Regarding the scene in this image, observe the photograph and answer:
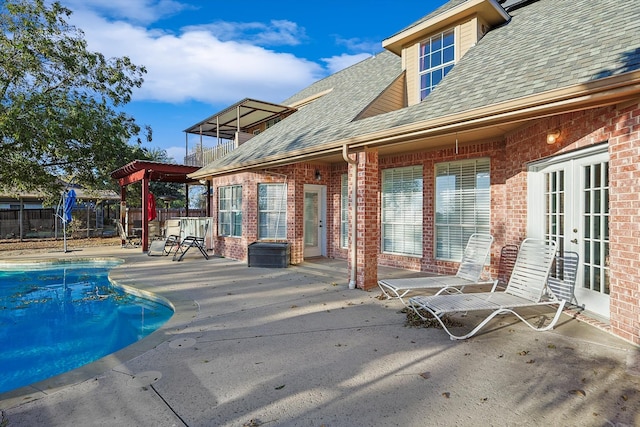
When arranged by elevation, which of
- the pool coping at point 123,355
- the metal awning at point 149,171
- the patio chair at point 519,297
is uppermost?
the metal awning at point 149,171

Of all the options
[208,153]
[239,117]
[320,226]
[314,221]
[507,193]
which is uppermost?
[239,117]

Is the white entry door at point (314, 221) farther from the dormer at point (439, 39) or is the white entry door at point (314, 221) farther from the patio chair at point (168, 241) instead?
the patio chair at point (168, 241)

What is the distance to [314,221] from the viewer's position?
10.6 metres

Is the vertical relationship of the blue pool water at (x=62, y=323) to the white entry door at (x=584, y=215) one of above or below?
below

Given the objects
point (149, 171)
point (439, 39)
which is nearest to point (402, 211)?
point (439, 39)

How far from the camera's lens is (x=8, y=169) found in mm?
12734

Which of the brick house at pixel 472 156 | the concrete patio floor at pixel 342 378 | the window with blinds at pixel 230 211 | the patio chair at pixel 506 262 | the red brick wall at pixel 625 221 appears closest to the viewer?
the concrete patio floor at pixel 342 378

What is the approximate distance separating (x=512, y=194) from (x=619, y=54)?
2.92m

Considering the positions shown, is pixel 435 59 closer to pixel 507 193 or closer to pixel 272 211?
pixel 507 193

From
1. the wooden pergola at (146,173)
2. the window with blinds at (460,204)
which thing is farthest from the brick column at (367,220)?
the wooden pergola at (146,173)

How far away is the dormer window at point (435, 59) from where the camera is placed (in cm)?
769

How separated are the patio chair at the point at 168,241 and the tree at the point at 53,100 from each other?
4.40 meters

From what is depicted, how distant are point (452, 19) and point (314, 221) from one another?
20.4 feet

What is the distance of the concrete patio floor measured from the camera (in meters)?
2.53
